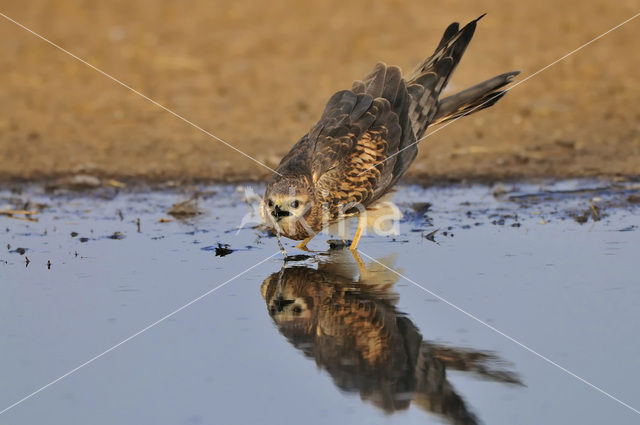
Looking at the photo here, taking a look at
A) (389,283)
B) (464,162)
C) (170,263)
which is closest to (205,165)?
(464,162)

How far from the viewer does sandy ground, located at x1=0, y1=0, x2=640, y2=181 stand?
8.99 meters

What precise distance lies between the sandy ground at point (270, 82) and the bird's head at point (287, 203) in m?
2.80

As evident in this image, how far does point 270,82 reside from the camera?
11.5 m

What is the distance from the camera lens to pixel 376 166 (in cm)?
620

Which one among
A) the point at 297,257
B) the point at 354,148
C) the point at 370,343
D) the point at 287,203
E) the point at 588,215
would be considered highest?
the point at 354,148

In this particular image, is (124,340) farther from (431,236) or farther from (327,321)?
(431,236)

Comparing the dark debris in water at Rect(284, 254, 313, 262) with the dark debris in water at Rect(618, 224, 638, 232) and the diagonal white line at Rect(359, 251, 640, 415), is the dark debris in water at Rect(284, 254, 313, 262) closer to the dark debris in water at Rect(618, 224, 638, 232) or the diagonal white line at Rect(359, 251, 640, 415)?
the diagonal white line at Rect(359, 251, 640, 415)

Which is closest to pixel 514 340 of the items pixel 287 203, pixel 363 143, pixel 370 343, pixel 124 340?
pixel 370 343

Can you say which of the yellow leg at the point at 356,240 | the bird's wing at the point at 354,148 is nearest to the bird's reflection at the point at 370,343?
the yellow leg at the point at 356,240

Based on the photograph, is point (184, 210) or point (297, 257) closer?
point (297, 257)

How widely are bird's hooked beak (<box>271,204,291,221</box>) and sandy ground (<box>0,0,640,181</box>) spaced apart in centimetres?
285

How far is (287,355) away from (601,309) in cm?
145

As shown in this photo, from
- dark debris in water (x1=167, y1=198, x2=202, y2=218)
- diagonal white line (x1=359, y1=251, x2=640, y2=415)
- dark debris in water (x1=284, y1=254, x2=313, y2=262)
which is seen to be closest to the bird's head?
dark debris in water (x1=284, y1=254, x2=313, y2=262)

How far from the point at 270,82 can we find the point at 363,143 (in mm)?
5415
